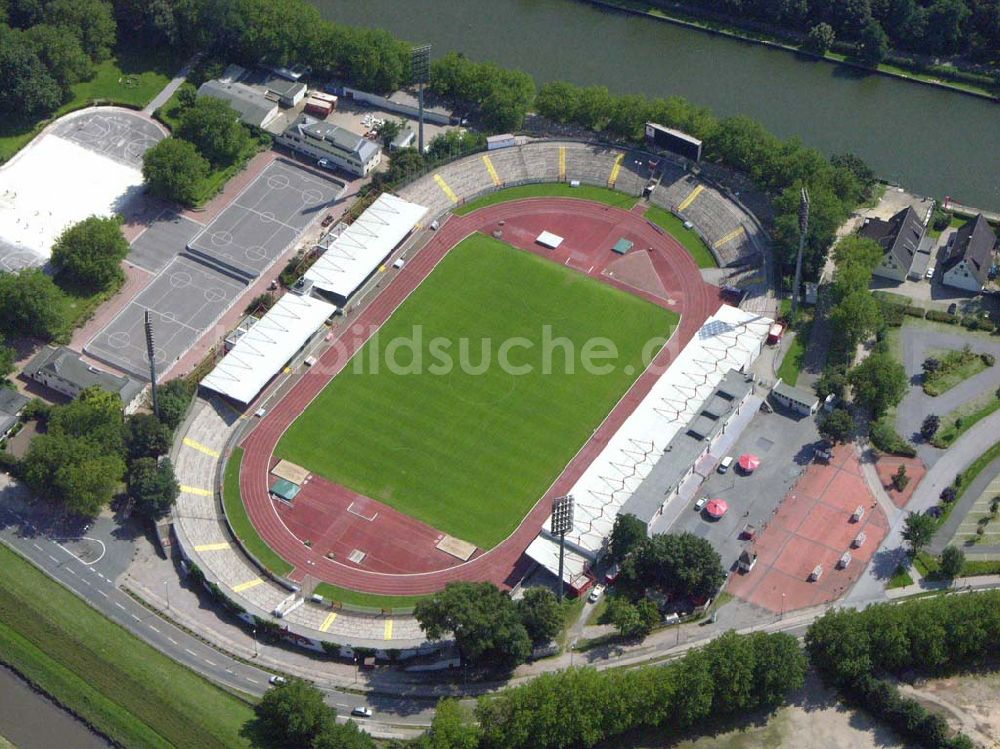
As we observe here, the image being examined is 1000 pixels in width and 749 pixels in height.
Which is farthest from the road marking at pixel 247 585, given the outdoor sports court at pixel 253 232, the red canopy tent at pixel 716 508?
the red canopy tent at pixel 716 508

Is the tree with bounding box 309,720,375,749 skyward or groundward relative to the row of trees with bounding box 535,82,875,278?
groundward

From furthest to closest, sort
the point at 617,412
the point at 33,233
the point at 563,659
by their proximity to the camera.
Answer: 1. the point at 33,233
2. the point at 617,412
3. the point at 563,659

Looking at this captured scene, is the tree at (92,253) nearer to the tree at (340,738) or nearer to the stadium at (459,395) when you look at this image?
the stadium at (459,395)

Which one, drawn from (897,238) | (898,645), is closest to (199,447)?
(898,645)

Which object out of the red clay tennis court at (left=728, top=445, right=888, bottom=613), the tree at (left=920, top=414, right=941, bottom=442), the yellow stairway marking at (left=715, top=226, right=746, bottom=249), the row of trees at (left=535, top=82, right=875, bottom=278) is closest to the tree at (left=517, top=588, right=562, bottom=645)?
the red clay tennis court at (left=728, top=445, right=888, bottom=613)

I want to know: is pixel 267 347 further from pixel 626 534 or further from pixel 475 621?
pixel 626 534

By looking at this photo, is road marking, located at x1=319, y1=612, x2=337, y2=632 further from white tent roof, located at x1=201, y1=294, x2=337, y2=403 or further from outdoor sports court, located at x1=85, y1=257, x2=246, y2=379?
outdoor sports court, located at x1=85, y1=257, x2=246, y2=379

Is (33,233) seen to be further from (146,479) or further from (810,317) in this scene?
(810,317)

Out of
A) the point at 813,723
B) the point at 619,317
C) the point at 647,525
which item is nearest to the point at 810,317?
the point at 619,317
